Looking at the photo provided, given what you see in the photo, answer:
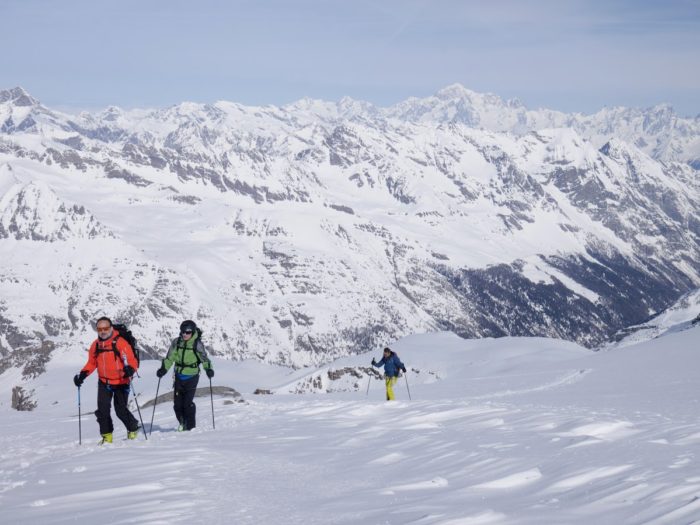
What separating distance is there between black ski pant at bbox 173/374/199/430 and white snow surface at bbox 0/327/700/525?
0.66m

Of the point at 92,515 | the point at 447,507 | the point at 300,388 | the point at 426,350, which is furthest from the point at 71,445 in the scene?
the point at 426,350

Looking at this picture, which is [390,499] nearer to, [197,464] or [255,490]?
[255,490]

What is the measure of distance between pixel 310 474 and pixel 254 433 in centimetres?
686

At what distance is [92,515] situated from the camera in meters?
9.74

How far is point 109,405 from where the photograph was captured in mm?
18297

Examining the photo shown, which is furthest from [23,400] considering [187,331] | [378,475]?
[378,475]

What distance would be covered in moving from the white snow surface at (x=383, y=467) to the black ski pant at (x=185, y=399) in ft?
2.17

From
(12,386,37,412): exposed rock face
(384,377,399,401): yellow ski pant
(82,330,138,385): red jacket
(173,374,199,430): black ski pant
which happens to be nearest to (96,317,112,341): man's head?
(82,330,138,385): red jacket

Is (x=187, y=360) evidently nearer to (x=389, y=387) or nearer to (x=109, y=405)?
(x=109, y=405)

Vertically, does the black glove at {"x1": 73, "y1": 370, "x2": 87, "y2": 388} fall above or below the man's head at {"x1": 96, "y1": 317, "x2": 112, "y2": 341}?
below

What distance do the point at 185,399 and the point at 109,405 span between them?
249 centimetres

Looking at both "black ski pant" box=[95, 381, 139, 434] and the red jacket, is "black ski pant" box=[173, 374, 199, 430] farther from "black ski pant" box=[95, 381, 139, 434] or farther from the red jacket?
the red jacket

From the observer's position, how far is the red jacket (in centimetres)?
1836

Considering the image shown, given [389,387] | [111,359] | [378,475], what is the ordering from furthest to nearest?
1. [389,387]
2. [111,359]
3. [378,475]
